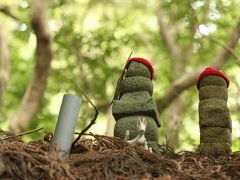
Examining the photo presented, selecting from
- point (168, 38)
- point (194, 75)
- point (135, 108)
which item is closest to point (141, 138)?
point (135, 108)

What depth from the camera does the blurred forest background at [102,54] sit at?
563 centimetres

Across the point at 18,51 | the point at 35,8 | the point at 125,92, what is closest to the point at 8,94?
the point at 18,51

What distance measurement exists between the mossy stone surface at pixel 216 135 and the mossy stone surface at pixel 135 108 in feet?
1.19

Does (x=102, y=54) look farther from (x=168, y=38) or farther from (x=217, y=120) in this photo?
(x=217, y=120)

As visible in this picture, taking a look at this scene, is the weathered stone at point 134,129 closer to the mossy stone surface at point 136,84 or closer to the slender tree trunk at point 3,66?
the mossy stone surface at point 136,84

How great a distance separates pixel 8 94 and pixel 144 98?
605 centimetres

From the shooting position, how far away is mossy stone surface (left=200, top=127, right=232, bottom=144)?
107 inches

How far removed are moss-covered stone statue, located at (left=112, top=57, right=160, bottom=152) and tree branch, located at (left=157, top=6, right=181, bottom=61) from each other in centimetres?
608

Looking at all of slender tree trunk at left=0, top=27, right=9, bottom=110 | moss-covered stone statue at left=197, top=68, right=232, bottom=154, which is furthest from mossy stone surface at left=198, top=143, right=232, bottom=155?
slender tree trunk at left=0, top=27, right=9, bottom=110

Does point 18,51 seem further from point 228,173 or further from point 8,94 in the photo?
point 228,173

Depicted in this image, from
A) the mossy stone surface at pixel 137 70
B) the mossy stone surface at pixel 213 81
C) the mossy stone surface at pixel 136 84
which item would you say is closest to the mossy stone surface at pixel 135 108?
the mossy stone surface at pixel 136 84

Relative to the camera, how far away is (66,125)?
2.12 metres

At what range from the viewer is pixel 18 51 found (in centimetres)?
1006

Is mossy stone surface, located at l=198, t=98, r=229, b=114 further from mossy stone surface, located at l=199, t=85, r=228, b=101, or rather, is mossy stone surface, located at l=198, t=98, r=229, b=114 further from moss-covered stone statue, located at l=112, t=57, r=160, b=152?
moss-covered stone statue, located at l=112, t=57, r=160, b=152
